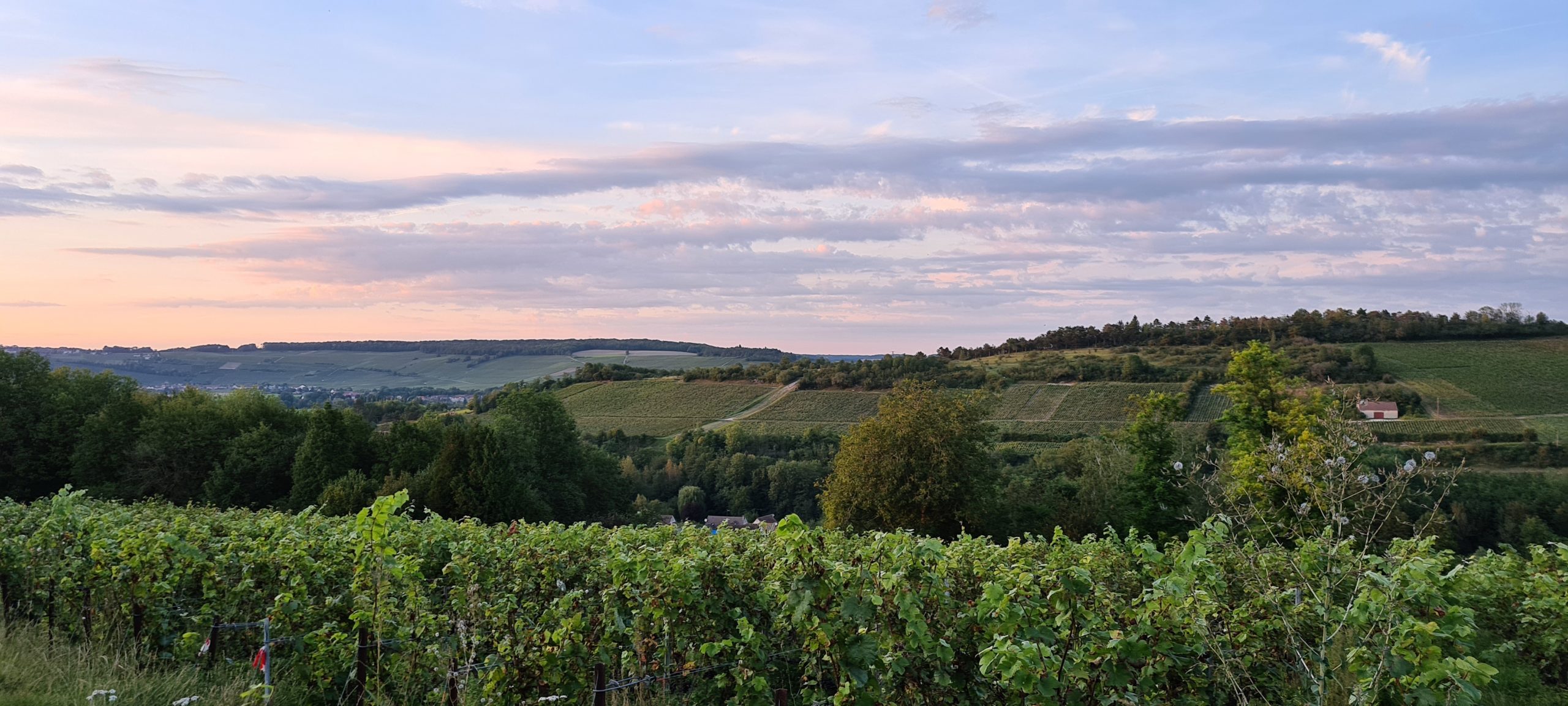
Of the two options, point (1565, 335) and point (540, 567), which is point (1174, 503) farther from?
point (1565, 335)

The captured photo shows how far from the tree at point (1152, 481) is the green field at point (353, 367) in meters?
87.2

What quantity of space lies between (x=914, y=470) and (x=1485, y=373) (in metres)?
59.3

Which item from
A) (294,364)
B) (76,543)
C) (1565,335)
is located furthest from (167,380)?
(1565,335)

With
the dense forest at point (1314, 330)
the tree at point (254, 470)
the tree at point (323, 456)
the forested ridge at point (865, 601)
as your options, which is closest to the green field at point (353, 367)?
the dense forest at point (1314, 330)

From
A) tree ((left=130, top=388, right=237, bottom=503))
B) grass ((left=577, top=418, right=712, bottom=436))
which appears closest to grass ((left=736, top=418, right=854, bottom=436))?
grass ((left=577, top=418, right=712, bottom=436))

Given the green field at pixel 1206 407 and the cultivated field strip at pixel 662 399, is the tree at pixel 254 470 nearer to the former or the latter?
the cultivated field strip at pixel 662 399

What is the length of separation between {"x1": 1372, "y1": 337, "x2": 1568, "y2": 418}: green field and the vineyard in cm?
6642

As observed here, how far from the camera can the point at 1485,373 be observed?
66.7m

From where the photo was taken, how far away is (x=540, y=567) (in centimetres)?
593

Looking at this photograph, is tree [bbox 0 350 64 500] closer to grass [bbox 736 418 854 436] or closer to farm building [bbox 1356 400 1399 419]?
grass [bbox 736 418 854 436]

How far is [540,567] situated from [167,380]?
134 m

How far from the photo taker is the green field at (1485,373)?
197 ft

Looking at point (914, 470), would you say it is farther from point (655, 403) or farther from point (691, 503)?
point (655, 403)

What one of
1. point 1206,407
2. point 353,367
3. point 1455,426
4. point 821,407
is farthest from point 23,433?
point 353,367
